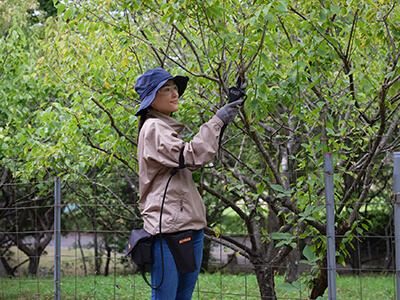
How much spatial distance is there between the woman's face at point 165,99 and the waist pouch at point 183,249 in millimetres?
665

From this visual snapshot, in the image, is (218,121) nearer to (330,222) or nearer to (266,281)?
(330,222)

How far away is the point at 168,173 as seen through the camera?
→ 2424mm

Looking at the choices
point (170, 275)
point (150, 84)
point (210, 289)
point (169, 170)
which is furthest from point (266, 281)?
point (210, 289)

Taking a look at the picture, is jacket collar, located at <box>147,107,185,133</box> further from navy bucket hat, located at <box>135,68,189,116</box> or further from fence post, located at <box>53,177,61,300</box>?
fence post, located at <box>53,177,61,300</box>

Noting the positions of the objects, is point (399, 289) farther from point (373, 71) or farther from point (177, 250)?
point (373, 71)

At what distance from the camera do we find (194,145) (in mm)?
2260

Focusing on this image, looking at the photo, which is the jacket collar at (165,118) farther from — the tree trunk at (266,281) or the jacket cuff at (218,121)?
the tree trunk at (266,281)

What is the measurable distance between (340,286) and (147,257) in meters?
5.98

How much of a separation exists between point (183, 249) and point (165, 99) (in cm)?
80

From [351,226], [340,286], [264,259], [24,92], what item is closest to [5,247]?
[24,92]

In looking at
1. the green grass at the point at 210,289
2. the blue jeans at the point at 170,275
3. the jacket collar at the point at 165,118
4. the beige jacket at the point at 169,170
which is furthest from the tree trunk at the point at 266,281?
the green grass at the point at 210,289

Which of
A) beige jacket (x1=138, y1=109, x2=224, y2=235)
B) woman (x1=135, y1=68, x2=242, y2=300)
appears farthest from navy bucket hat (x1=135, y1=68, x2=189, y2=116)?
beige jacket (x1=138, y1=109, x2=224, y2=235)

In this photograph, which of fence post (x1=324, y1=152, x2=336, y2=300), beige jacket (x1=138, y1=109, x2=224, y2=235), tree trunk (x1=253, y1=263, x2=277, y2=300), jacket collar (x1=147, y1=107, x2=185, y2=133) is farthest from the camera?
tree trunk (x1=253, y1=263, x2=277, y2=300)

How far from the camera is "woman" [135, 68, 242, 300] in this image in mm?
2297
